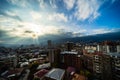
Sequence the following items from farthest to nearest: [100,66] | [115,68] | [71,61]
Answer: [71,61] < [100,66] < [115,68]

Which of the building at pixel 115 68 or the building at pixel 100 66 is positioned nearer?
the building at pixel 115 68

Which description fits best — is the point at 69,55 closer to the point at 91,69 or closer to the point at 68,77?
the point at 91,69

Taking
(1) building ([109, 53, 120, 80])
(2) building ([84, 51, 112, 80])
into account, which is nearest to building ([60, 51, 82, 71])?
(2) building ([84, 51, 112, 80])

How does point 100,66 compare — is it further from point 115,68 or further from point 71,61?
point 71,61

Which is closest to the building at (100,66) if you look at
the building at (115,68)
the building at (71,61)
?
the building at (115,68)

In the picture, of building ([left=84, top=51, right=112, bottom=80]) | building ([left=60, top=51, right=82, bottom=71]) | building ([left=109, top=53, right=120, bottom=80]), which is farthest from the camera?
building ([left=60, top=51, right=82, bottom=71])

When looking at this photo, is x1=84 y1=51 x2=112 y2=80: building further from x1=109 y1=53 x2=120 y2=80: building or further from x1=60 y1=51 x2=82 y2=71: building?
x1=60 y1=51 x2=82 y2=71: building

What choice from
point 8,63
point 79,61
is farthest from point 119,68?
point 8,63

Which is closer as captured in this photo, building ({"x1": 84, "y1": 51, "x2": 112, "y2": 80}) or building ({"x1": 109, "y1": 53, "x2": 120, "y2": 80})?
building ({"x1": 109, "y1": 53, "x2": 120, "y2": 80})

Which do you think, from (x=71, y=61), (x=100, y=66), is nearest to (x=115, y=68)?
(x=100, y=66)

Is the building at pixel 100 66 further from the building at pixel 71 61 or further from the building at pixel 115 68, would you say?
the building at pixel 71 61

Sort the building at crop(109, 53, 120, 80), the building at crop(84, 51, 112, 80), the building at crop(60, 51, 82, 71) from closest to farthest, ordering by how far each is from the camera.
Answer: the building at crop(109, 53, 120, 80), the building at crop(84, 51, 112, 80), the building at crop(60, 51, 82, 71)
